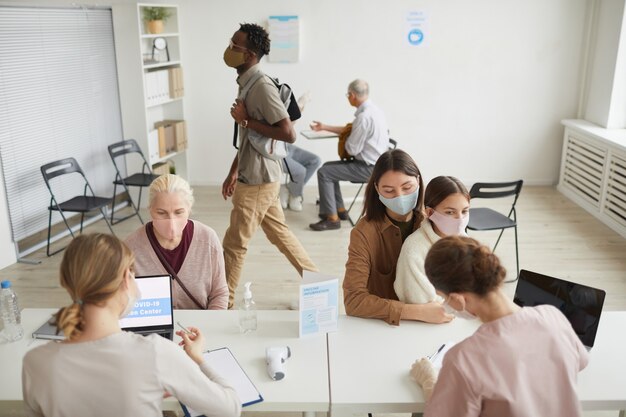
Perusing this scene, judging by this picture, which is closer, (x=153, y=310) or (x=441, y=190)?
(x=153, y=310)

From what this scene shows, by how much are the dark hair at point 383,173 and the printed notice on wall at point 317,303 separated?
413 mm

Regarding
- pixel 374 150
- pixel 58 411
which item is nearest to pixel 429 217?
pixel 58 411

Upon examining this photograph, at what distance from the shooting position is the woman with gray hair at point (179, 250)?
2594 millimetres

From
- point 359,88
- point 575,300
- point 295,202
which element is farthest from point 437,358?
point 295,202

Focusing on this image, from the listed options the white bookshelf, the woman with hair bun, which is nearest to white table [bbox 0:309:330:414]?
the woman with hair bun

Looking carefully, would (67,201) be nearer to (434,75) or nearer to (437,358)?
(437,358)

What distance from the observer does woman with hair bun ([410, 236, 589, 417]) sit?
1562 millimetres

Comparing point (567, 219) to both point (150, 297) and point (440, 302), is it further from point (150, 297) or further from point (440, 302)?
point (150, 297)

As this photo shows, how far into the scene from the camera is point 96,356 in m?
1.48

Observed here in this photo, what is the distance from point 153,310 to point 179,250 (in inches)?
15.7

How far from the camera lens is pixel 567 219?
6.05m

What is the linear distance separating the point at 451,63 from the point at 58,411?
248 inches

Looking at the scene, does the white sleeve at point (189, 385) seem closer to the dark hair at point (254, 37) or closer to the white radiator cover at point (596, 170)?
the dark hair at point (254, 37)

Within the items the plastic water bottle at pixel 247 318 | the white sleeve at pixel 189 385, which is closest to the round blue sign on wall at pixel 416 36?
the plastic water bottle at pixel 247 318
